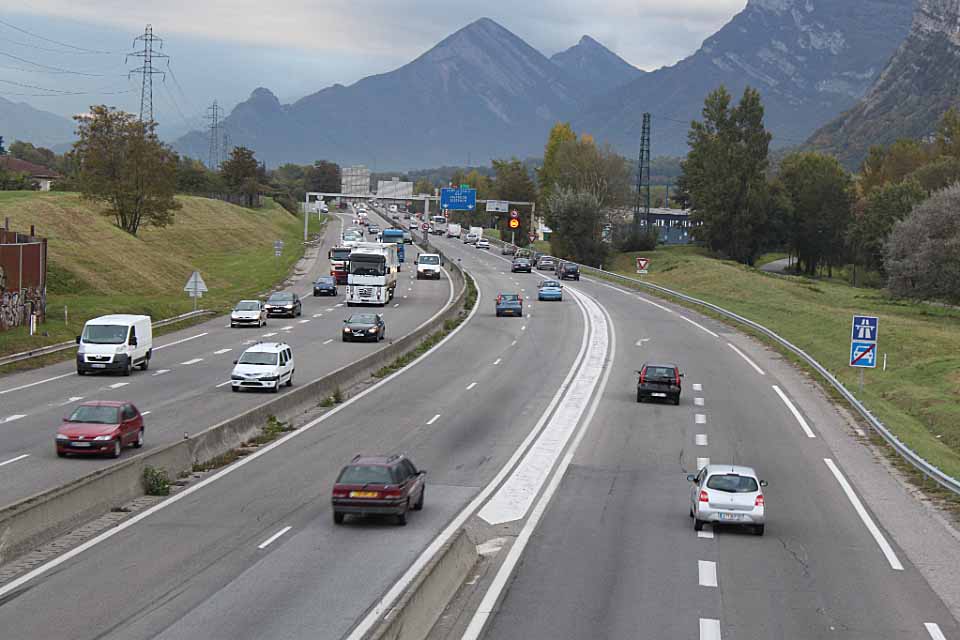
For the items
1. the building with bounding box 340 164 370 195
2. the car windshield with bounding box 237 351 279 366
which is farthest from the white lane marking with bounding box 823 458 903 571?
the building with bounding box 340 164 370 195

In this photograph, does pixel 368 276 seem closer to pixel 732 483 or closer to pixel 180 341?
pixel 180 341

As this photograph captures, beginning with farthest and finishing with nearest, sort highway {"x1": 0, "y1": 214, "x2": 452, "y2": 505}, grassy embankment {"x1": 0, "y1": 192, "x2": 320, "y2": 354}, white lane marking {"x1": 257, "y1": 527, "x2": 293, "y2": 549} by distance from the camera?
1. grassy embankment {"x1": 0, "y1": 192, "x2": 320, "y2": 354}
2. highway {"x1": 0, "y1": 214, "x2": 452, "y2": 505}
3. white lane marking {"x1": 257, "y1": 527, "x2": 293, "y2": 549}

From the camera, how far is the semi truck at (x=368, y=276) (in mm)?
75062

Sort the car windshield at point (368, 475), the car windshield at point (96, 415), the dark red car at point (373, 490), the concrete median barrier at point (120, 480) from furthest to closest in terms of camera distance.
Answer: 1. the car windshield at point (96, 415)
2. the car windshield at point (368, 475)
3. the dark red car at point (373, 490)
4. the concrete median barrier at point (120, 480)

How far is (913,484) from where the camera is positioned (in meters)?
29.1

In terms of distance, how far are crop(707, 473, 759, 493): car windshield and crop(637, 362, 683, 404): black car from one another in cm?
1869

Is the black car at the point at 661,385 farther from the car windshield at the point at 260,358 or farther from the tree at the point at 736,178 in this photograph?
the tree at the point at 736,178

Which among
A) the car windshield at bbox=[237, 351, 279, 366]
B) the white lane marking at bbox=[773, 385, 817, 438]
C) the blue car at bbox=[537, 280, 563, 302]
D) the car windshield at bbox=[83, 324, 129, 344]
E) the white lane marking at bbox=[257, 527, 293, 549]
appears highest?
the blue car at bbox=[537, 280, 563, 302]

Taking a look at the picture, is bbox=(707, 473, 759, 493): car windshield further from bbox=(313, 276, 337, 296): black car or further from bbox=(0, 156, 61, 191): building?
bbox=(0, 156, 61, 191): building

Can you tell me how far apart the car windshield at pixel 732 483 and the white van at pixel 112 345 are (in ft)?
90.4

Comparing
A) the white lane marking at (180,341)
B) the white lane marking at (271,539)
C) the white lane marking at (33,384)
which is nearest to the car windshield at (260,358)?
the white lane marking at (33,384)

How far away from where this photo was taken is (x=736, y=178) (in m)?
127

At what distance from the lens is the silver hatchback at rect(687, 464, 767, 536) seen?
22.9 meters

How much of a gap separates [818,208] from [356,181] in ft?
224
